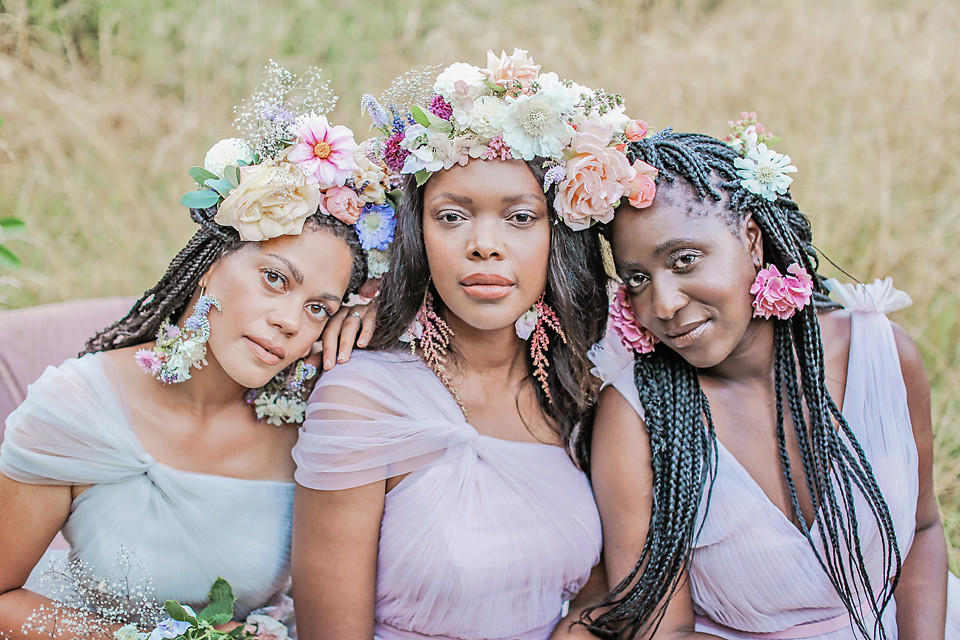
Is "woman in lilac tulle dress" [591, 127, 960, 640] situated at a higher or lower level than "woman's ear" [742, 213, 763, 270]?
lower

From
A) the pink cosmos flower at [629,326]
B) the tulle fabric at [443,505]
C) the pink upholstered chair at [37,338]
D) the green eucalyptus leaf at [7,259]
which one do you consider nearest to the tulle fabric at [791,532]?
the pink cosmos flower at [629,326]

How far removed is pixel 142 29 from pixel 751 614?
595cm

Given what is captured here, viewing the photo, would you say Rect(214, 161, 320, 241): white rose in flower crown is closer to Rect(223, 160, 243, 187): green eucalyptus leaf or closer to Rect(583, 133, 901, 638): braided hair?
Rect(223, 160, 243, 187): green eucalyptus leaf

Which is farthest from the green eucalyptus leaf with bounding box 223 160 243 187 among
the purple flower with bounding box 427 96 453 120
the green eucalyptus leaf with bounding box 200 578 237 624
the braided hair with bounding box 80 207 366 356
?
the green eucalyptus leaf with bounding box 200 578 237 624

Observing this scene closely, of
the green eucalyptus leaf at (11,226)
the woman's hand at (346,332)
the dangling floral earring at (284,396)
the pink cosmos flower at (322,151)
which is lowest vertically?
the dangling floral earring at (284,396)

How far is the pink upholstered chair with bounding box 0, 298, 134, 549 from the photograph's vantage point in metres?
3.58

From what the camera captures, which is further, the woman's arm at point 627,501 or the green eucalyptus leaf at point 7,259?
the green eucalyptus leaf at point 7,259

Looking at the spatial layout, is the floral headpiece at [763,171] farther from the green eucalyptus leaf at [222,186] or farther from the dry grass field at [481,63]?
the dry grass field at [481,63]

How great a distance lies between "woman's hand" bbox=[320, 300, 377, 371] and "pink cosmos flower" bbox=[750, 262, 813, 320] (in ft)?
3.91

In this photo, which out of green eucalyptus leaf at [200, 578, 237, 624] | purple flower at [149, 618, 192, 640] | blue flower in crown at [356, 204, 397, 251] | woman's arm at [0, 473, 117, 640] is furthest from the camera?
blue flower in crown at [356, 204, 397, 251]

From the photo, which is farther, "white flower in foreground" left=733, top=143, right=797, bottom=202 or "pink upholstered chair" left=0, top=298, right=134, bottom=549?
"pink upholstered chair" left=0, top=298, right=134, bottom=549

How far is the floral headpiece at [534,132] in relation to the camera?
2465 millimetres

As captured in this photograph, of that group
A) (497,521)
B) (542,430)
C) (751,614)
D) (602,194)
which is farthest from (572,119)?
(751,614)

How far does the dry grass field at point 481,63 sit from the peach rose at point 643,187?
2.43 m
